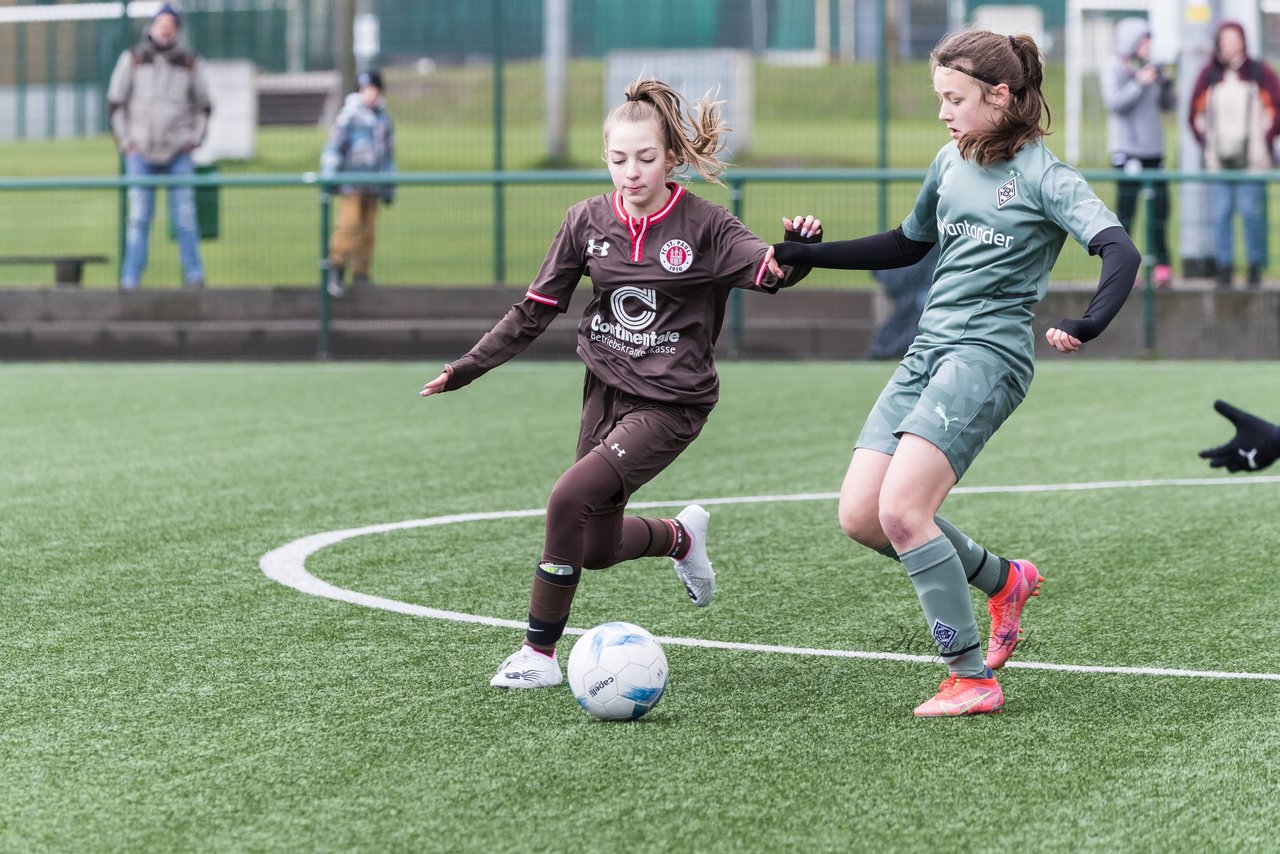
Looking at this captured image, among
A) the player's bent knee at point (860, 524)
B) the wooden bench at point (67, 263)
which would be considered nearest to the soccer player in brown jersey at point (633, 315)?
the player's bent knee at point (860, 524)

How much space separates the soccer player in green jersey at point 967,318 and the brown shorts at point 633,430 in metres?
0.53

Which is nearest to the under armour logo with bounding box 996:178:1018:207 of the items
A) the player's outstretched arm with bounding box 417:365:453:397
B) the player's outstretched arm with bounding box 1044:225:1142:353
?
the player's outstretched arm with bounding box 1044:225:1142:353

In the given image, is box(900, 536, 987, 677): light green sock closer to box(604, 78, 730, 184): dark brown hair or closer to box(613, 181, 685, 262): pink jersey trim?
box(613, 181, 685, 262): pink jersey trim

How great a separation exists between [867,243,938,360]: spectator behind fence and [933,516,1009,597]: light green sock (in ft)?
30.3

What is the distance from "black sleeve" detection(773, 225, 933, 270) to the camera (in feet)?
15.1

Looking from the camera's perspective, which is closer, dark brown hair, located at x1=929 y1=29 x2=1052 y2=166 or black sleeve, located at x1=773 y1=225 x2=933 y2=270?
dark brown hair, located at x1=929 y1=29 x2=1052 y2=166

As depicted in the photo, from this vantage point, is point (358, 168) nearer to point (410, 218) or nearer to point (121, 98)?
point (410, 218)

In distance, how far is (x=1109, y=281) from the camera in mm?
4090

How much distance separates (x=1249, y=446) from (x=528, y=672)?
2.02 m

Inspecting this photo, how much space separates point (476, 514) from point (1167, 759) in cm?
384

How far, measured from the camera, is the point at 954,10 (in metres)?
18.3

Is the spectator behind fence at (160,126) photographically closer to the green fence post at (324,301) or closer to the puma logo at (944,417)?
the green fence post at (324,301)

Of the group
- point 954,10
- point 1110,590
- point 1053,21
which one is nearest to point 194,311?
point 954,10

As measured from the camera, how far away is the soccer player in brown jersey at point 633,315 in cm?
463
